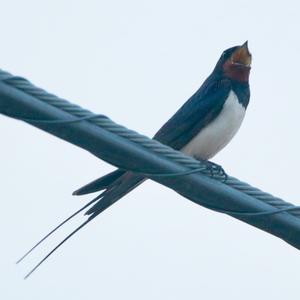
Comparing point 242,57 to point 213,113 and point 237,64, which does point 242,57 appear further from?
point 213,113

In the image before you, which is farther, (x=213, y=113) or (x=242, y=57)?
(x=242, y=57)

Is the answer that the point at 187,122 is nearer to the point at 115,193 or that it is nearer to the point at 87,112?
the point at 115,193

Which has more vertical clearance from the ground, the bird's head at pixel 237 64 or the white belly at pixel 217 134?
the bird's head at pixel 237 64

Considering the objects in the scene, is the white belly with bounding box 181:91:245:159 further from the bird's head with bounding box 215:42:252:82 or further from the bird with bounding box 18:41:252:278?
the bird's head with bounding box 215:42:252:82

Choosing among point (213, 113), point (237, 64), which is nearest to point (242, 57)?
point (237, 64)

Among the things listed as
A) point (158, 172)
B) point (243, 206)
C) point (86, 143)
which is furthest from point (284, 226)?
point (86, 143)

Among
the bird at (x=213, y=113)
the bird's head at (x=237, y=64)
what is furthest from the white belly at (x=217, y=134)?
the bird's head at (x=237, y=64)

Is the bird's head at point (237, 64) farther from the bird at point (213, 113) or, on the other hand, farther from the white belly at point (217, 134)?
the white belly at point (217, 134)
